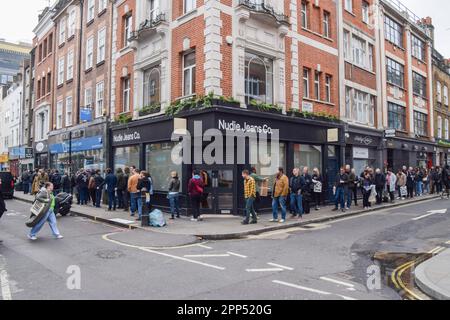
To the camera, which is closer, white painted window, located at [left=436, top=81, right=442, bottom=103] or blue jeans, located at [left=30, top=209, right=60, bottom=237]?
blue jeans, located at [left=30, top=209, right=60, bottom=237]

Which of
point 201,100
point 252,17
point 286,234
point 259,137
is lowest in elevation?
point 286,234

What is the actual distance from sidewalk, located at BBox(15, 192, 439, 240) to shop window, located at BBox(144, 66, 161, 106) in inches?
208

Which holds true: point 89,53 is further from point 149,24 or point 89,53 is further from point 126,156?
point 126,156

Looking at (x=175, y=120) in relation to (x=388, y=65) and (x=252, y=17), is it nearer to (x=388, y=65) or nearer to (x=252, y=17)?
(x=252, y=17)

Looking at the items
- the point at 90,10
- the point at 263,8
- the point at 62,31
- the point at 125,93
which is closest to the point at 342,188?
the point at 263,8

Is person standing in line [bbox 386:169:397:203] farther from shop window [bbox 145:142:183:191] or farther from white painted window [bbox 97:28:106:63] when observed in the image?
white painted window [bbox 97:28:106:63]

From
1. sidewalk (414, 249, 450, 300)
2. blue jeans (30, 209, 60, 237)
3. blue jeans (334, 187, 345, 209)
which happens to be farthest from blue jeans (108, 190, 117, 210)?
sidewalk (414, 249, 450, 300)

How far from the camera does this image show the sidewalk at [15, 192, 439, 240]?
405 inches

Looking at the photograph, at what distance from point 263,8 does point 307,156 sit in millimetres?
6883

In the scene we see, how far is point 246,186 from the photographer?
37.9 ft

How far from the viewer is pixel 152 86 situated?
16.8m

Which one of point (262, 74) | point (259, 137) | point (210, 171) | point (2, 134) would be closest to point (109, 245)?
point (210, 171)

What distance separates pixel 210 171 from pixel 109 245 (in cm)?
552

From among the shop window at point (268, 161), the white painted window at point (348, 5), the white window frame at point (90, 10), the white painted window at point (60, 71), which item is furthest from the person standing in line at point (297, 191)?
the white painted window at point (60, 71)
